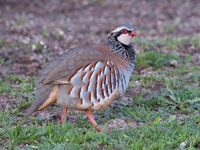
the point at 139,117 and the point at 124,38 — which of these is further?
the point at 124,38

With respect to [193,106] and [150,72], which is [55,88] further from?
[150,72]

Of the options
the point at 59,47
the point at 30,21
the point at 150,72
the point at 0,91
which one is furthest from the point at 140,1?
the point at 0,91

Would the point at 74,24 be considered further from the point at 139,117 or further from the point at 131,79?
the point at 139,117

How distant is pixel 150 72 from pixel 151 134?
2688 mm

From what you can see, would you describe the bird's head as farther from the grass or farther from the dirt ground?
the dirt ground

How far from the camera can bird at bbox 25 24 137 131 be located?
4.50 metres

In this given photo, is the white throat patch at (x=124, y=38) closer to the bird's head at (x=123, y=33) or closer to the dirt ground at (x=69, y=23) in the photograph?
the bird's head at (x=123, y=33)

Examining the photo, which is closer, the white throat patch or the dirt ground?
the white throat patch

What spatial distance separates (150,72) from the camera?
6.73 metres

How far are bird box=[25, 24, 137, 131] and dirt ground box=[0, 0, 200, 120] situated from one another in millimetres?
1425

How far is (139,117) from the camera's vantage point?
16.2 ft

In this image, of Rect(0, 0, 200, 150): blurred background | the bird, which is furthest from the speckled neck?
Rect(0, 0, 200, 150): blurred background

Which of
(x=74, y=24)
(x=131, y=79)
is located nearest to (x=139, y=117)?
(x=131, y=79)

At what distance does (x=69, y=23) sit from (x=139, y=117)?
5854 millimetres
